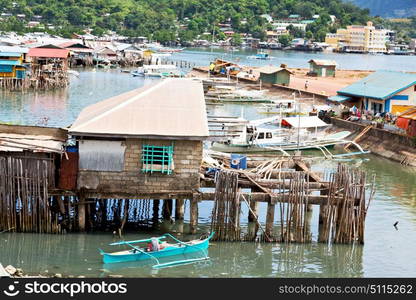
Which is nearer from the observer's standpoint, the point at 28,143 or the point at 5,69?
the point at 28,143

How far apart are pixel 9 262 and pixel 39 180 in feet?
9.71

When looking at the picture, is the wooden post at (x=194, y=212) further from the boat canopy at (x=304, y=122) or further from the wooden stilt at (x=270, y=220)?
the boat canopy at (x=304, y=122)

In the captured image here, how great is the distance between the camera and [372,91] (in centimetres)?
6147

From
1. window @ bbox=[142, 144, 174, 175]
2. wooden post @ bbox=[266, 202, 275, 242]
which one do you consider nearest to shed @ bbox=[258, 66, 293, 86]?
wooden post @ bbox=[266, 202, 275, 242]

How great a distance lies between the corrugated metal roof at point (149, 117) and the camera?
1188 inches

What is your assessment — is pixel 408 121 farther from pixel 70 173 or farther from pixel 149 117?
pixel 70 173

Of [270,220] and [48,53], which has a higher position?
[48,53]

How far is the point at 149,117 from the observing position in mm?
31062

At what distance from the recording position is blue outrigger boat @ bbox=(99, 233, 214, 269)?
28.5 meters

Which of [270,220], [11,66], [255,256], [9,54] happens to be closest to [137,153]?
[270,220]

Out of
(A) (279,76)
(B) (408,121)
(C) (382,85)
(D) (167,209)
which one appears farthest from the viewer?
(A) (279,76)

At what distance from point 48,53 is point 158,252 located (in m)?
69.7

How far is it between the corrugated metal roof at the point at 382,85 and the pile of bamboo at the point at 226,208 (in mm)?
30230

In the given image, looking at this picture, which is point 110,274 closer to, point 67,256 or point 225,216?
point 67,256
